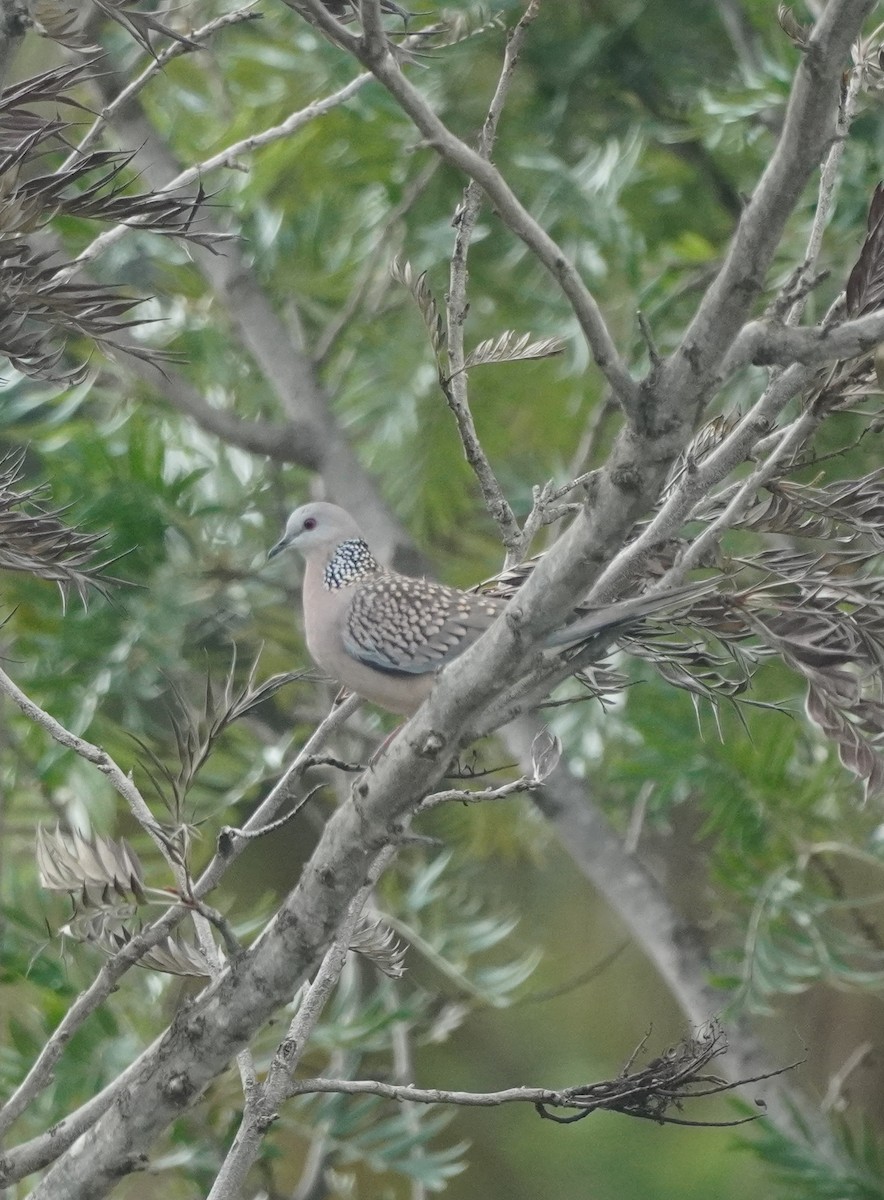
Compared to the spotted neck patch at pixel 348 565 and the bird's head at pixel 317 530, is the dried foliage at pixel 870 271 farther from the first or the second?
the bird's head at pixel 317 530

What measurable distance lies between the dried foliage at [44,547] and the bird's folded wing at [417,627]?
0.59 m

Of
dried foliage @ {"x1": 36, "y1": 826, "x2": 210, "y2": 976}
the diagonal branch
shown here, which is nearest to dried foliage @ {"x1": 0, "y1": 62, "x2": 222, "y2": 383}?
the diagonal branch

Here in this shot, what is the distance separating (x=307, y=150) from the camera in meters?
3.12

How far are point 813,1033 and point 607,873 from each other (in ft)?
4.00

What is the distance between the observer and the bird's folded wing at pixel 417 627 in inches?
66.7

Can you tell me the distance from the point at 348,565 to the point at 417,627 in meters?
0.31

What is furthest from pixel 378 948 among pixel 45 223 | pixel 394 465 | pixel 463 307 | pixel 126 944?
pixel 394 465

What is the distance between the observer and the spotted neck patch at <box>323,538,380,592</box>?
6.57 feet

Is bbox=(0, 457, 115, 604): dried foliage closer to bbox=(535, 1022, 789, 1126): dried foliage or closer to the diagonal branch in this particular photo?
the diagonal branch

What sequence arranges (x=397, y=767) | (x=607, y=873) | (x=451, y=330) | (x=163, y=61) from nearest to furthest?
1. (x=397, y=767)
2. (x=163, y=61)
3. (x=451, y=330)
4. (x=607, y=873)

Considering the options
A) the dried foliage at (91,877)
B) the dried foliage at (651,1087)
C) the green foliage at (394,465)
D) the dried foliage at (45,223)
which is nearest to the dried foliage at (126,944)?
the dried foliage at (91,877)

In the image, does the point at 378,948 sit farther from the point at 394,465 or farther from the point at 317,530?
the point at 394,465

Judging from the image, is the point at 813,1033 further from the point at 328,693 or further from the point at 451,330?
the point at 451,330

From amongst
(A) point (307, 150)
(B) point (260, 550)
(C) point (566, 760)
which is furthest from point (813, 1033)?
(A) point (307, 150)
